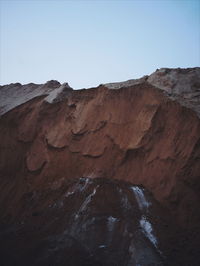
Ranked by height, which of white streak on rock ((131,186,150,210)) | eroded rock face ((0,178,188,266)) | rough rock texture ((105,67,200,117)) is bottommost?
eroded rock face ((0,178,188,266))

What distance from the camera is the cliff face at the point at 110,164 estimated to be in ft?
38.4

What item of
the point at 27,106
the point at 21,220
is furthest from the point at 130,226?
the point at 27,106

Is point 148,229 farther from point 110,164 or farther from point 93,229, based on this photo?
point 110,164

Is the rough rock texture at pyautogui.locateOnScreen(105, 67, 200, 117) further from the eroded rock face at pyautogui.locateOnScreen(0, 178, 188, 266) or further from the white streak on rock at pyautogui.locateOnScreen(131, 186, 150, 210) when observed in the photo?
the eroded rock face at pyautogui.locateOnScreen(0, 178, 188, 266)

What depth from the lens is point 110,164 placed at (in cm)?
1495

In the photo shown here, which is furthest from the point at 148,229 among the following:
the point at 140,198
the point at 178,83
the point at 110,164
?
the point at 178,83

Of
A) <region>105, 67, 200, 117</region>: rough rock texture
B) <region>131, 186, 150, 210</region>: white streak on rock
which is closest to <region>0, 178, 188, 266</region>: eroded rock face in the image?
<region>131, 186, 150, 210</region>: white streak on rock

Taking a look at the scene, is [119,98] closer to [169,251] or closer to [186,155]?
[186,155]

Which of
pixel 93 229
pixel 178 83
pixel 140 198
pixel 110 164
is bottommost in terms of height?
pixel 93 229

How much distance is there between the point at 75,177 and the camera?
1535cm

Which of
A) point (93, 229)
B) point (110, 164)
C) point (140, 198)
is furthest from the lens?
point (110, 164)

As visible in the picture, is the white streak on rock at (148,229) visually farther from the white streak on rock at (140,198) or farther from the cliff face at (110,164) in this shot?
the white streak on rock at (140,198)

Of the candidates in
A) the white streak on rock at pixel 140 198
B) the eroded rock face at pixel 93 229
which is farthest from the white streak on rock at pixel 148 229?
the white streak on rock at pixel 140 198

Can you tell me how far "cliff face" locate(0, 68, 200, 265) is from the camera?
11.7m
